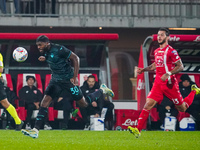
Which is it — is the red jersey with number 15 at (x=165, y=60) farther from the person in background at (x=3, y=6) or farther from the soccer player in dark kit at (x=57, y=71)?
the person in background at (x=3, y=6)

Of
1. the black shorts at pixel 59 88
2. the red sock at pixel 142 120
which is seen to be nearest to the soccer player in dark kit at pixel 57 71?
the black shorts at pixel 59 88

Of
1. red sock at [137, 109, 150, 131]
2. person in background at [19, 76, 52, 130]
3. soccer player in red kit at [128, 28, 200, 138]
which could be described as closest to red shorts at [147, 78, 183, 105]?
soccer player in red kit at [128, 28, 200, 138]

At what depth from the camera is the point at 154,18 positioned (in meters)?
21.0

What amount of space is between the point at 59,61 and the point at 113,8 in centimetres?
1112

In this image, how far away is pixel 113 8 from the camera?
21.8 metres

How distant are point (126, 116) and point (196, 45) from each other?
Result: 3094mm

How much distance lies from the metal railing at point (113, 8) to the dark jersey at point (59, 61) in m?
9.86

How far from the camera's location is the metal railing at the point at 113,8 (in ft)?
69.5

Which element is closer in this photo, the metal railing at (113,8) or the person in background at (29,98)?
the person in background at (29,98)

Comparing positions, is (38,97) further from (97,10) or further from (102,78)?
(97,10)

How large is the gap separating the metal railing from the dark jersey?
32.3 feet

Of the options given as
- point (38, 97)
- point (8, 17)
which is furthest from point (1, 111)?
point (8, 17)

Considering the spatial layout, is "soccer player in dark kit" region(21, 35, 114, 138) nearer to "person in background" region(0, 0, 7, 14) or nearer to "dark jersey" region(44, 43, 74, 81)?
"dark jersey" region(44, 43, 74, 81)

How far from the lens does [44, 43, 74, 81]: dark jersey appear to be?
430 inches
